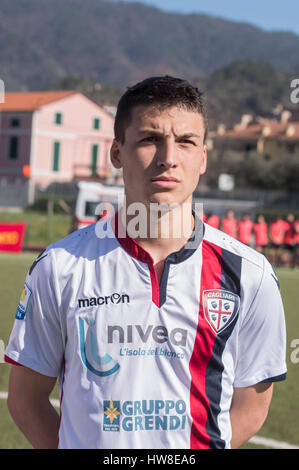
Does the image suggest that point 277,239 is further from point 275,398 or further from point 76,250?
point 76,250

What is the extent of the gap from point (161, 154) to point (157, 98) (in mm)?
187

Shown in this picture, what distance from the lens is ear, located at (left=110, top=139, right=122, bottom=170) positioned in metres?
2.42

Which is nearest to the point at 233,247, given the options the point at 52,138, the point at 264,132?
the point at 52,138

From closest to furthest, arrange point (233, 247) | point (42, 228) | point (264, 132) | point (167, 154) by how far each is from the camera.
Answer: point (167, 154) → point (233, 247) → point (42, 228) → point (264, 132)

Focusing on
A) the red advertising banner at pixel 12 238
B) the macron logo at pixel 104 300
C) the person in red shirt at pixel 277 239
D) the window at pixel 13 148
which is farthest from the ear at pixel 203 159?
the window at pixel 13 148

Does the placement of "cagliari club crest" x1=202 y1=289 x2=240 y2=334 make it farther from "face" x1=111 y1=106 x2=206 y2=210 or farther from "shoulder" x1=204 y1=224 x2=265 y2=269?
"face" x1=111 y1=106 x2=206 y2=210

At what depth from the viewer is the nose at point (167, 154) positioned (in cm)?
224

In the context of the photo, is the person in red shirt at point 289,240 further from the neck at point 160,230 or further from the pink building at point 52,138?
the pink building at point 52,138

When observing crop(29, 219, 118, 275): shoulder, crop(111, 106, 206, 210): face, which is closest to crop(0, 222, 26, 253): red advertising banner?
crop(29, 219, 118, 275): shoulder

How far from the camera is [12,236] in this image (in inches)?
970

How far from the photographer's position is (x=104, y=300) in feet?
7.64

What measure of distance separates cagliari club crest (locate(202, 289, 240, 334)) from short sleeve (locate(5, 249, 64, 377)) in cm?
50

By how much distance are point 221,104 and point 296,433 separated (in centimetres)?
15278

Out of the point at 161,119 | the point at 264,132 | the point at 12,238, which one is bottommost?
the point at 12,238
